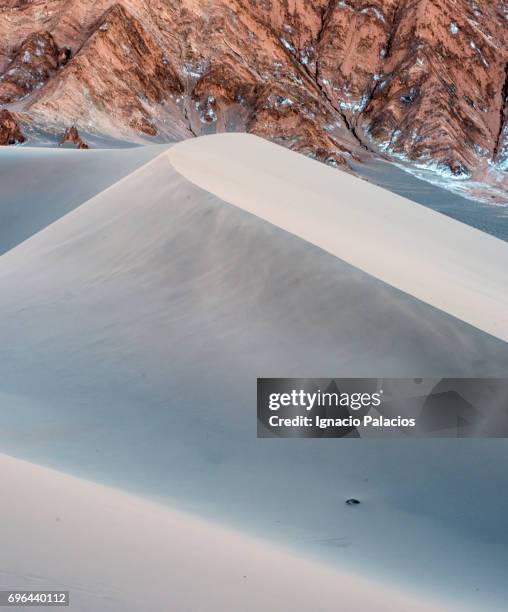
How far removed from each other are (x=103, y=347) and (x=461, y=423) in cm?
213

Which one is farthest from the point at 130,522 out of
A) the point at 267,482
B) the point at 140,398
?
the point at 140,398

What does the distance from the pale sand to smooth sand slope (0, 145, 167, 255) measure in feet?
6.54

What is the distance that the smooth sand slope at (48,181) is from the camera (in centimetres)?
1159

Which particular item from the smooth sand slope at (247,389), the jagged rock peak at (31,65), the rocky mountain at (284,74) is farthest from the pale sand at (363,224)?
the jagged rock peak at (31,65)

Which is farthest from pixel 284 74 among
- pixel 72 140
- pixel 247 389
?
pixel 247 389

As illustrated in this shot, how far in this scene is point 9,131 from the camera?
114ft

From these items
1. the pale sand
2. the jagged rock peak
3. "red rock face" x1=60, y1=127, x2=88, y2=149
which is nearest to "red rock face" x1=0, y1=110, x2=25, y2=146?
"red rock face" x1=60, y1=127, x2=88, y2=149

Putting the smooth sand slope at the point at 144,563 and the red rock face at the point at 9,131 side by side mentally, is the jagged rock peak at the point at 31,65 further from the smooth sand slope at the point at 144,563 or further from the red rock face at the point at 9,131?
the smooth sand slope at the point at 144,563

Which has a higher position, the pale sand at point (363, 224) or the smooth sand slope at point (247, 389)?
the pale sand at point (363, 224)

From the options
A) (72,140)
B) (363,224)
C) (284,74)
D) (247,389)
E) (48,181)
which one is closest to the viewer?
(247,389)

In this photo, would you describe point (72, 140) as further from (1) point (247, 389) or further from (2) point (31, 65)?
(1) point (247, 389)

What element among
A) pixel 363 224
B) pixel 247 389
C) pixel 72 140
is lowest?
pixel 247 389

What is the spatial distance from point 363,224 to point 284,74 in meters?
48.3

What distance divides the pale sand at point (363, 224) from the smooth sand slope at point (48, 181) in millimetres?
1993
